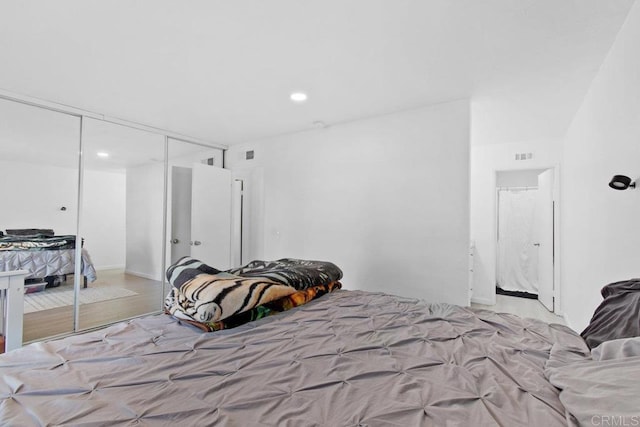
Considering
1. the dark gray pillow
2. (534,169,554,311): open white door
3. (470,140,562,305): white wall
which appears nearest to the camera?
the dark gray pillow

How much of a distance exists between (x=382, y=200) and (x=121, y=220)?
3.08 meters

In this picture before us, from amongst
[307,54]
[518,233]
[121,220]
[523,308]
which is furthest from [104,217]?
[518,233]

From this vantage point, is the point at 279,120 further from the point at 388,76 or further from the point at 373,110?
the point at 388,76

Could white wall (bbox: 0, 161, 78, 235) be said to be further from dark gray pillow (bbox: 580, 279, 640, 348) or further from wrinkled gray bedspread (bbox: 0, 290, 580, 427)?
dark gray pillow (bbox: 580, 279, 640, 348)

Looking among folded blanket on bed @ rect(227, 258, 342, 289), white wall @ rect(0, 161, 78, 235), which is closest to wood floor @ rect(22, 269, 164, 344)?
white wall @ rect(0, 161, 78, 235)

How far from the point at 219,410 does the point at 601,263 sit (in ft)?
9.27

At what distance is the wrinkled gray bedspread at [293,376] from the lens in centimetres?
92

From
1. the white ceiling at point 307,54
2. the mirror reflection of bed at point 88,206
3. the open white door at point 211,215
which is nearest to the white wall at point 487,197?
the white ceiling at point 307,54

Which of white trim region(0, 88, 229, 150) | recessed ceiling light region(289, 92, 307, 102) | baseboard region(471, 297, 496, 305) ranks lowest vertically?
baseboard region(471, 297, 496, 305)

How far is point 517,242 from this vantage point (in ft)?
18.1

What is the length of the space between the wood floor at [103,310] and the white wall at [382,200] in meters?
1.58

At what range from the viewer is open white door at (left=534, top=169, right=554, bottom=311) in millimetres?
4273

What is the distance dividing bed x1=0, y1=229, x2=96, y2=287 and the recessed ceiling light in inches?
Answer: 109

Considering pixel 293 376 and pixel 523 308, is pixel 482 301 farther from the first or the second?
pixel 293 376
